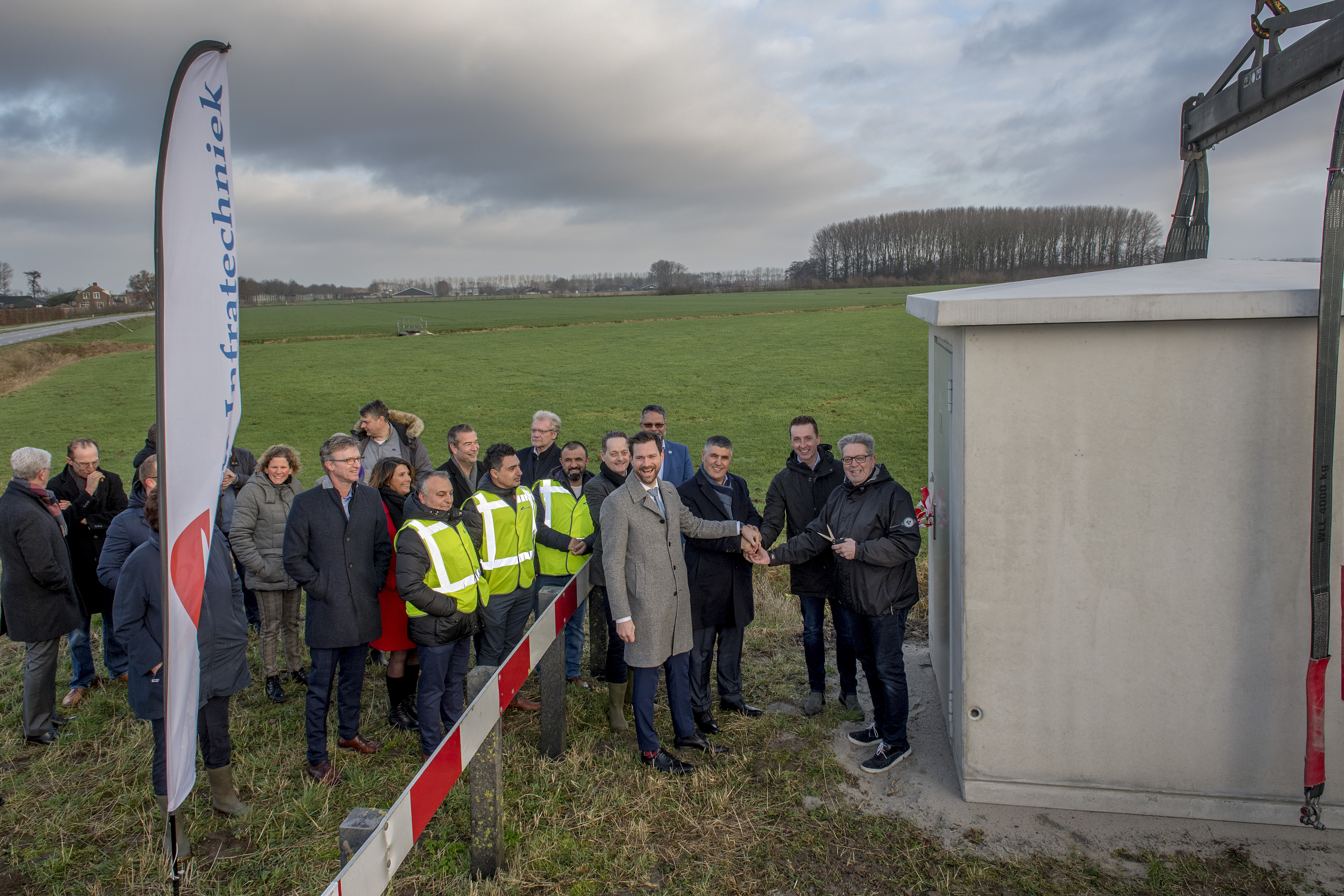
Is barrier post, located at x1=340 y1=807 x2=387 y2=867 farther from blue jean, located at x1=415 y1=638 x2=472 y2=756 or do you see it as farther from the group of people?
blue jean, located at x1=415 y1=638 x2=472 y2=756

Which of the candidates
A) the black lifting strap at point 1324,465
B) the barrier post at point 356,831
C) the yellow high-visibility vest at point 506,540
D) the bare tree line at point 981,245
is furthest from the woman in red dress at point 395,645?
the bare tree line at point 981,245

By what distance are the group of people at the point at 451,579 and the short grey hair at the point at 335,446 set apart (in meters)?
0.03

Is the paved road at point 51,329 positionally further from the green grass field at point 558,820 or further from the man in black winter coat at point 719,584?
the man in black winter coat at point 719,584

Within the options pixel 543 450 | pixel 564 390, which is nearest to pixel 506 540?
pixel 543 450

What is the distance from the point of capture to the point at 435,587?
4.98m

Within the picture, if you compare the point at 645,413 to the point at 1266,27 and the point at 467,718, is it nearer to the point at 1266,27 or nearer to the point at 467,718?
the point at 467,718

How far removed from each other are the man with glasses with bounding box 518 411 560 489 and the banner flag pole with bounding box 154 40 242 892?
3639 mm

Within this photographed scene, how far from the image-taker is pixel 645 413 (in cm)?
670

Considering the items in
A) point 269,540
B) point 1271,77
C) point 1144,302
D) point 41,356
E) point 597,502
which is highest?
point 1271,77

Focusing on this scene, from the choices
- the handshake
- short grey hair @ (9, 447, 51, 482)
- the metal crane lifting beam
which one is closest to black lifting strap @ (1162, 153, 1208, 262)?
the metal crane lifting beam

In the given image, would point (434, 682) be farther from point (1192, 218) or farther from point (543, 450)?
point (1192, 218)

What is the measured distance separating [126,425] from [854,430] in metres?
19.7

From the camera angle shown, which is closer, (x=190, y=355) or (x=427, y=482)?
(x=190, y=355)

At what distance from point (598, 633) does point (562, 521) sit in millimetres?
964
